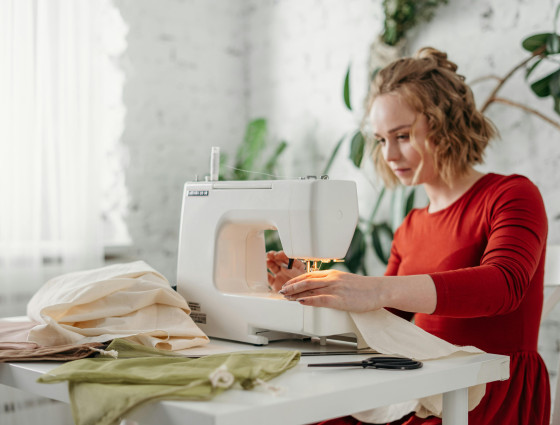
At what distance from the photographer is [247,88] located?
3.99 m

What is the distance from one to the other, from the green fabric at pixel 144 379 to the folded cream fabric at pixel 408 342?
0.24m

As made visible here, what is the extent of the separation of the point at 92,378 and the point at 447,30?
7.99 feet

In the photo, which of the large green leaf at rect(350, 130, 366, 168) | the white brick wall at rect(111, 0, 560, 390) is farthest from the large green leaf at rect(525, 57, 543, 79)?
the large green leaf at rect(350, 130, 366, 168)

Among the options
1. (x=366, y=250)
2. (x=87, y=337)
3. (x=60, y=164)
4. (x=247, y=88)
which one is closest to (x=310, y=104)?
(x=247, y=88)

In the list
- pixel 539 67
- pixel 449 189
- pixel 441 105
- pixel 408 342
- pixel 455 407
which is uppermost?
pixel 539 67

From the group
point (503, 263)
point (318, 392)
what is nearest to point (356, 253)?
point (503, 263)

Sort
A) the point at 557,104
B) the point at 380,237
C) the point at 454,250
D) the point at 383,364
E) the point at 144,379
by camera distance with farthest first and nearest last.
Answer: the point at 380,237, the point at 557,104, the point at 454,250, the point at 383,364, the point at 144,379

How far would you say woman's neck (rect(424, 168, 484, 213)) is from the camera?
6.06 feet

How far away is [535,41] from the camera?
239 centimetres

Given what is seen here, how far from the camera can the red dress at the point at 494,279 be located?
137 centimetres

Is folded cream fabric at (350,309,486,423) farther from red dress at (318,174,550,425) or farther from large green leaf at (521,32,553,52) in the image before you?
large green leaf at (521,32,553,52)

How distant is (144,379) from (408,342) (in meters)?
0.57

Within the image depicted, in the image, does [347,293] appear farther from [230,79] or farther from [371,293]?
[230,79]

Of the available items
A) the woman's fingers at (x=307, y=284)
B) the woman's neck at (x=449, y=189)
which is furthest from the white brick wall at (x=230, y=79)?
the woman's fingers at (x=307, y=284)
